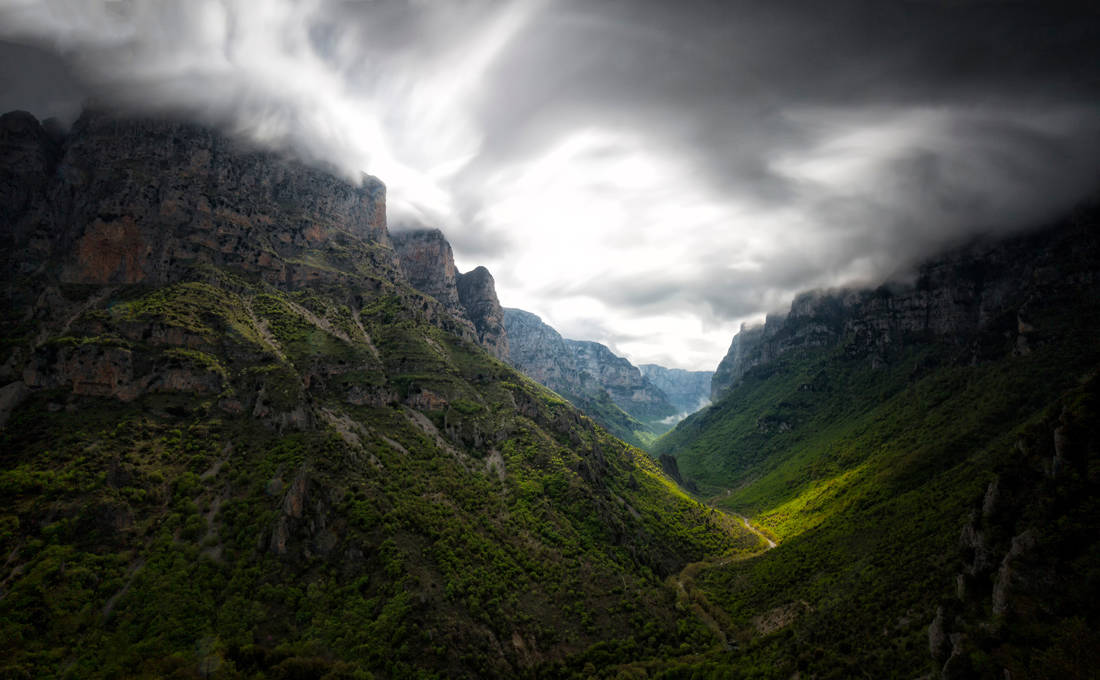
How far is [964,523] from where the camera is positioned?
69000mm

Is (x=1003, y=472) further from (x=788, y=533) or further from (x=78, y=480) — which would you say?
(x=78, y=480)

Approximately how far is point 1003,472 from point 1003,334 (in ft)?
507

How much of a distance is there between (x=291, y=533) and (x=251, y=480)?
17.5 m

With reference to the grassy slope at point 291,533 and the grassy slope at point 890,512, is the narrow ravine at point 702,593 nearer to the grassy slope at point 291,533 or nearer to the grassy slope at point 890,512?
the grassy slope at point 890,512

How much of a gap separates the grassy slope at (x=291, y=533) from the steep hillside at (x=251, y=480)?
41 cm

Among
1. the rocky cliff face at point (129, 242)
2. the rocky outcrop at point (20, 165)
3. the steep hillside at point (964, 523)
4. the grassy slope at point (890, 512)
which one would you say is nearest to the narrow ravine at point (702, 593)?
the steep hillside at point (964, 523)

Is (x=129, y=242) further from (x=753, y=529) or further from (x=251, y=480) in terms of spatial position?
(x=753, y=529)

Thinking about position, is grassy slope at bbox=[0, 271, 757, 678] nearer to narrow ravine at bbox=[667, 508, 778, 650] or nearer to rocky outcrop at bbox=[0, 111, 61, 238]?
narrow ravine at bbox=[667, 508, 778, 650]

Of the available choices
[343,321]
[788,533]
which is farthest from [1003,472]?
[343,321]

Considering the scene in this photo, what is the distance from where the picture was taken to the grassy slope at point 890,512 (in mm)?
57656

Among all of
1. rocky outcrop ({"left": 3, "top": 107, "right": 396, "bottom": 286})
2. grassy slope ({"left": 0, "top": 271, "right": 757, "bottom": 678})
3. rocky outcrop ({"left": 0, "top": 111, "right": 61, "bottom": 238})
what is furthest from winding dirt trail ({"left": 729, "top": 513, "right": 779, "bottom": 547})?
rocky outcrop ({"left": 0, "top": 111, "right": 61, "bottom": 238})

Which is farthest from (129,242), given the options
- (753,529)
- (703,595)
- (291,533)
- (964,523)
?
(753,529)

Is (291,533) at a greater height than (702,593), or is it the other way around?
(291,533)

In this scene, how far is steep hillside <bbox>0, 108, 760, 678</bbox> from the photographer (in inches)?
2495
